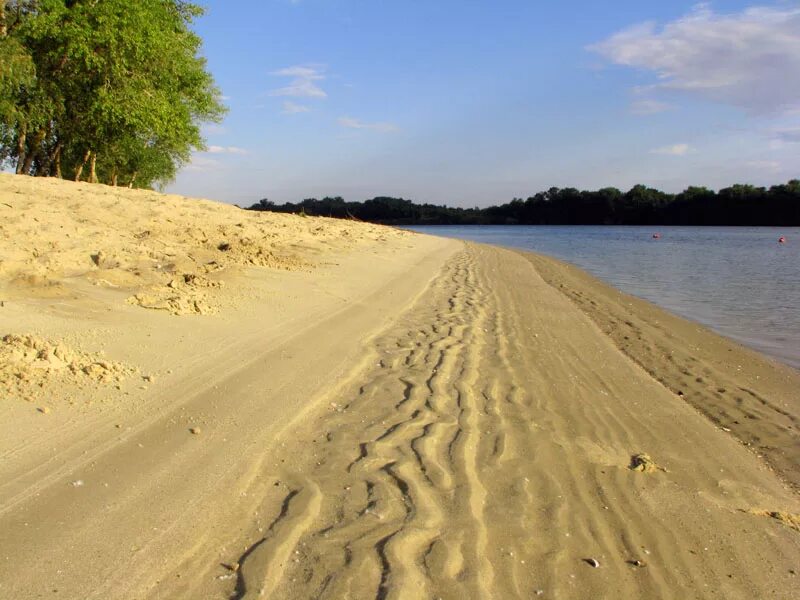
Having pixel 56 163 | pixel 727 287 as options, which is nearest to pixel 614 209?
pixel 727 287

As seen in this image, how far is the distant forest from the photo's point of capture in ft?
291

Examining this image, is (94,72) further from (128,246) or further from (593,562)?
(593,562)

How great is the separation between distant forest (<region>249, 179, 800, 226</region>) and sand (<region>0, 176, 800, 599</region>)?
225 feet

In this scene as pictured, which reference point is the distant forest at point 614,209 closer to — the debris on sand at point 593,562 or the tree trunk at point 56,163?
the tree trunk at point 56,163

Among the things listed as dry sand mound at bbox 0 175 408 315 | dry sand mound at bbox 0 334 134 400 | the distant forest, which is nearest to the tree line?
dry sand mound at bbox 0 175 408 315

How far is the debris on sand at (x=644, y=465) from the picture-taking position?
4.37m

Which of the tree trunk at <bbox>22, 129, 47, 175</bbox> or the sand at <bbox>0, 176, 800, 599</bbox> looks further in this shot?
the tree trunk at <bbox>22, 129, 47, 175</bbox>

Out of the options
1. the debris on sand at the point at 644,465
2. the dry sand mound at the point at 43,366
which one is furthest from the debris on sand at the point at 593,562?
the dry sand mound at the point at 43,366

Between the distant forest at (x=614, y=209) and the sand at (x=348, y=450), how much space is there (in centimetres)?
6852

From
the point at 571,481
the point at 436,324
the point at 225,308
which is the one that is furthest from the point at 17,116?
the point at 571,481

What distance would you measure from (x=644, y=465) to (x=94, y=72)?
17.1 meters

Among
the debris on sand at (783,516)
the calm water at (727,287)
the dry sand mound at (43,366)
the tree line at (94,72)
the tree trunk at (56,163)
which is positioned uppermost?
the tree line at (94,72)

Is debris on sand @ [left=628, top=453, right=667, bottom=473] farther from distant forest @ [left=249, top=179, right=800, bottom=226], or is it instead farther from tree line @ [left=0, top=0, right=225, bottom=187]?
distant forest @ [left=249, top=179, right=800, bottom=226]

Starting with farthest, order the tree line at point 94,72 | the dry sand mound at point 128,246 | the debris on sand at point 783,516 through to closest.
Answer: the tree line at point 94,72, the dry sand mound at point 128,246, the debris on sand at point 783,516
